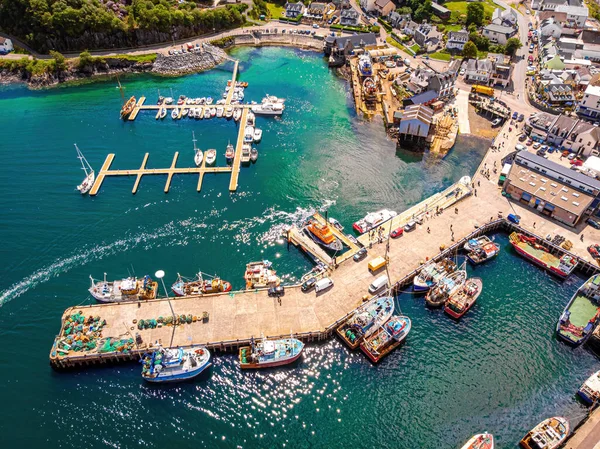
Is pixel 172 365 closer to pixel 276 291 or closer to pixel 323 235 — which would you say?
pixel 276 291

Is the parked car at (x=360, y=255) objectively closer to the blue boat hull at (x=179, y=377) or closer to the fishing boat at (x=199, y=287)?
the fishing boat at (x=199, y=287)

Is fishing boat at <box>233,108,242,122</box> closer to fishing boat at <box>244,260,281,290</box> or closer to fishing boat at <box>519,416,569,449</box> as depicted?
fishing boat at <box>244,260,281,290</box>

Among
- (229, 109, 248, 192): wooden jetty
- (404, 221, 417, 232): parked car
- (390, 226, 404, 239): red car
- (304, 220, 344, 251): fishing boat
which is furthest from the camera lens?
(229, 109, 248, 192): wooden jetty

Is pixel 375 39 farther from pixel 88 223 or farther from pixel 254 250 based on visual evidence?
pixel 88 223

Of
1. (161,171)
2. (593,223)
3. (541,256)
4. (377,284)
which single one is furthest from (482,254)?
(161,171)

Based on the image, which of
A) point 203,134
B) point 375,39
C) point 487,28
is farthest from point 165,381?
point 487,28

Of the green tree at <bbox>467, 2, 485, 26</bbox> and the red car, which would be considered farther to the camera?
the green tree at <bbox>467, 2, 485, 26</bbox>

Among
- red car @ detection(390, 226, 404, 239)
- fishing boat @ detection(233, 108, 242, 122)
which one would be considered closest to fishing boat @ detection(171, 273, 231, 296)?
red car @ detection(390, 226, 404, 239)

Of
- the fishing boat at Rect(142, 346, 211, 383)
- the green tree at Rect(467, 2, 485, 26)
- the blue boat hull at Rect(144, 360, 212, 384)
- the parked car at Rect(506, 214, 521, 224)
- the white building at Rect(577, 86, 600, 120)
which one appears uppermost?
the green tree at Rect(467, 2, 485, 26)
